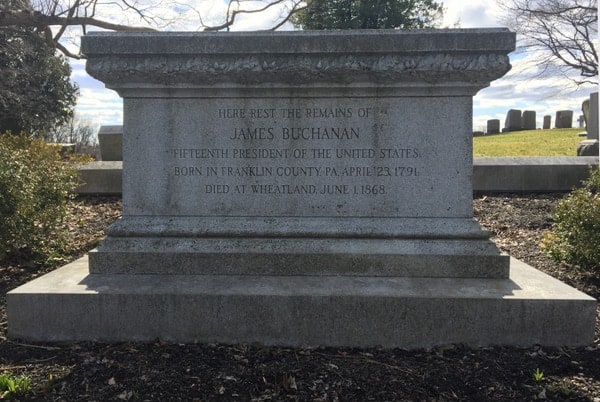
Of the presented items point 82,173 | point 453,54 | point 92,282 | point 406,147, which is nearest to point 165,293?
point 92,282

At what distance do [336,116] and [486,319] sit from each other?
200cm

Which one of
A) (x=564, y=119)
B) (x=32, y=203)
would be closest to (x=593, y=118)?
(x=32, y=203)

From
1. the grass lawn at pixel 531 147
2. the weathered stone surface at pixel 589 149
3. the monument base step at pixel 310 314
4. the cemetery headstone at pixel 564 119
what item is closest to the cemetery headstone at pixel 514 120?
the cemetery headstone at pixel 564 119

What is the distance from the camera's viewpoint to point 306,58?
4.26 m

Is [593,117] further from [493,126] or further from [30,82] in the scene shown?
[493,126]

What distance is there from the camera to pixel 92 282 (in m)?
4.19

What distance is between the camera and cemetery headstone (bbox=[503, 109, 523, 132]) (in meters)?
38.2

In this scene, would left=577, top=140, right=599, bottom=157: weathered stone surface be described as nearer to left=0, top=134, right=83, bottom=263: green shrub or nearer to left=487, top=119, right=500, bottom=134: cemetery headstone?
left=0, top=134, right=83, bottom=263: green shrub

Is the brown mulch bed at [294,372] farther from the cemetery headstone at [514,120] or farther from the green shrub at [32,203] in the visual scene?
the cemetery headstone at [514,120]

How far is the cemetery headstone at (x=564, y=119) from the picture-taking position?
39344 mm

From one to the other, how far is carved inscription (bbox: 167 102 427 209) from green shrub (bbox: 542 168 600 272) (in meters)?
1.92

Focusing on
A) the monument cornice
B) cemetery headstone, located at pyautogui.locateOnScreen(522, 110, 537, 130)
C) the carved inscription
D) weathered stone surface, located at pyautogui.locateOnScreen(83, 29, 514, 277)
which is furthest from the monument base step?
cemetery headstone, located at pyautogui.locateOnScreen(522, 110, 537, 130)

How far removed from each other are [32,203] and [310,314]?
360 centimetres

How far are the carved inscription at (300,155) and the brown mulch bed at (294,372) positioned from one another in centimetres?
140
